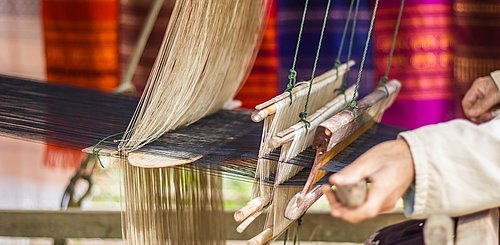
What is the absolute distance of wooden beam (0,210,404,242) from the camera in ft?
8.18

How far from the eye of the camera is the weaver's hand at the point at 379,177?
3.89 feet

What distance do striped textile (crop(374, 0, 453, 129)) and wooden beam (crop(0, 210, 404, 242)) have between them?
831 mm

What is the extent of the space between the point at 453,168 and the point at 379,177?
12cm

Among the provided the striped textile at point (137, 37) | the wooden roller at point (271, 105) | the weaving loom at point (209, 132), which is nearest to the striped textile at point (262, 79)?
the striped textile at point (137, 37)

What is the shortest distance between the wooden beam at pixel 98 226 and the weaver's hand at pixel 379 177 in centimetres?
125

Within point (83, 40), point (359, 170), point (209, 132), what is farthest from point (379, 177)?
point (83, 40)

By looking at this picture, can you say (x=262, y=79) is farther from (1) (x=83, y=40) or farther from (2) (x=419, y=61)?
(1) (x=83, y=40)

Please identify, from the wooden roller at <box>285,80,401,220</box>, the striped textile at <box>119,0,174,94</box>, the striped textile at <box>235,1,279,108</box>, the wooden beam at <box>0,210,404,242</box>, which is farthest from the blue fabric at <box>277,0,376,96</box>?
the wooden roller at <box>285,80,401,220</box>

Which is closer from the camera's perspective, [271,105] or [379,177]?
[379,177]

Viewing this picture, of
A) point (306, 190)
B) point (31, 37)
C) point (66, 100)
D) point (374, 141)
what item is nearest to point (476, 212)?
point (306, 190)

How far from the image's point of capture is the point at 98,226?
257cm

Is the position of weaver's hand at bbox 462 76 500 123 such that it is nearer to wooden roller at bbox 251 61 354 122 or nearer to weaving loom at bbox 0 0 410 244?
weaving loom at bbox 0 0 410 244

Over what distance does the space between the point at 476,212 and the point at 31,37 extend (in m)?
3.43

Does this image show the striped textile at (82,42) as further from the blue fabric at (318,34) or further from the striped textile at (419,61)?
the striped textile at (419,61)
